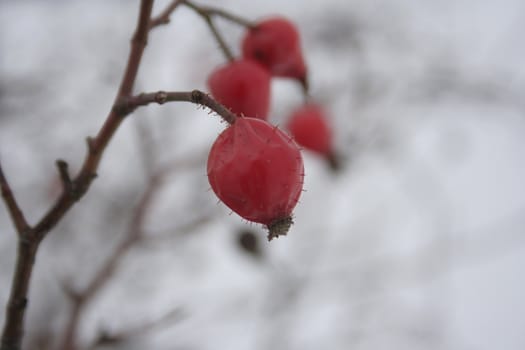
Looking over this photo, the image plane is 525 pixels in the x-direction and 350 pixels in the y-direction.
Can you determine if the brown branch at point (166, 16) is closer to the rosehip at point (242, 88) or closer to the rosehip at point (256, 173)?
the rosehip at point (242, 88)

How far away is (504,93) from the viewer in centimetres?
444

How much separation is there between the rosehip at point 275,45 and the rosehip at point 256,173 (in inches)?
17.7

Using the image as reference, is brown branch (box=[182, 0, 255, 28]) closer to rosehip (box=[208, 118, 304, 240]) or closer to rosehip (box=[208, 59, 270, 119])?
rosehip (box=[208, 59, 270, 119])

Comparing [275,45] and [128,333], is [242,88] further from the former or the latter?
[128,333]

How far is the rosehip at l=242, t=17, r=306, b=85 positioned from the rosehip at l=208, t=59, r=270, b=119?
70mm

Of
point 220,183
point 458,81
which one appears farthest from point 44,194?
point 458,81

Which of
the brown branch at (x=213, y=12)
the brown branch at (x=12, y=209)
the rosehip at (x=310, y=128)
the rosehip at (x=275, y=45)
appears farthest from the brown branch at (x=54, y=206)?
the rosehip at (x=310, y=128)

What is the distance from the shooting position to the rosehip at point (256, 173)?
32.5 inches

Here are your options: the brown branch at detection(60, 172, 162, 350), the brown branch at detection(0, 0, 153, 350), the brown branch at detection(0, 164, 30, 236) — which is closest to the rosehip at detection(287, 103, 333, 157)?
the brown branch at detection(60, 172, 162, 350)

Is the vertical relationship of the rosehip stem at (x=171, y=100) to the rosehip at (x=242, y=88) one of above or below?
below

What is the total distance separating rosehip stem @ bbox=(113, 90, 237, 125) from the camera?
80 centimetres

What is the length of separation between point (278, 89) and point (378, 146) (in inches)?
39.2

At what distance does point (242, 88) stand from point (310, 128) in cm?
110

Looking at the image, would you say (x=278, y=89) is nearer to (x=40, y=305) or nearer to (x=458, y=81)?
(x=458, y=81)
